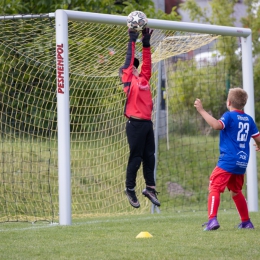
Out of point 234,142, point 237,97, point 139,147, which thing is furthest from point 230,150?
point 139,147

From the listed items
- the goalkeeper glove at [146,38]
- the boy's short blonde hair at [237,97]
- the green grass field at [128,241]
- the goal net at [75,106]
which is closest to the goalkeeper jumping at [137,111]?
the goalkeeper glove at [146,38]

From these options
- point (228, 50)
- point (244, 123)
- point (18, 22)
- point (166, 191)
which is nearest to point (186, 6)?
point (228, 50)

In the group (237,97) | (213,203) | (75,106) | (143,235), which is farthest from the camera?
(75,106)

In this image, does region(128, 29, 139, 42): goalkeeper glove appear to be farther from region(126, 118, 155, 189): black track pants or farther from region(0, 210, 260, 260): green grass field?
region(0, 210, 260, 260): green grass field

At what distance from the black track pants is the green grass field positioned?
24.7 inches

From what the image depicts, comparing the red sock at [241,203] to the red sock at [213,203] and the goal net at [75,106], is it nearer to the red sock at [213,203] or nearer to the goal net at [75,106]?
the red sock at [213,203]

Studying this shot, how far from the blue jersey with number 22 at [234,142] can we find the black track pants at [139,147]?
0.97 meters

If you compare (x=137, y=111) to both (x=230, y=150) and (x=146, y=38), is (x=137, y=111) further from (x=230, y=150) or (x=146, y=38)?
(x=230, y=150)

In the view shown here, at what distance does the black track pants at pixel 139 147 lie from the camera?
736 centimetres

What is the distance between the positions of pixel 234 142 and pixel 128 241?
5.43 feet

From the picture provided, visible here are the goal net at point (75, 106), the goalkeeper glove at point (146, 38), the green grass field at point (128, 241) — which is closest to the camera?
the green grass field at point (128, 241)

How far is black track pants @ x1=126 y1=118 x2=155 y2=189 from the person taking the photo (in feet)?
24.1

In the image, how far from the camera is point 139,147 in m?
7.40

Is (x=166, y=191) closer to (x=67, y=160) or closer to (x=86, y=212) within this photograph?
(x=86, y=212)
